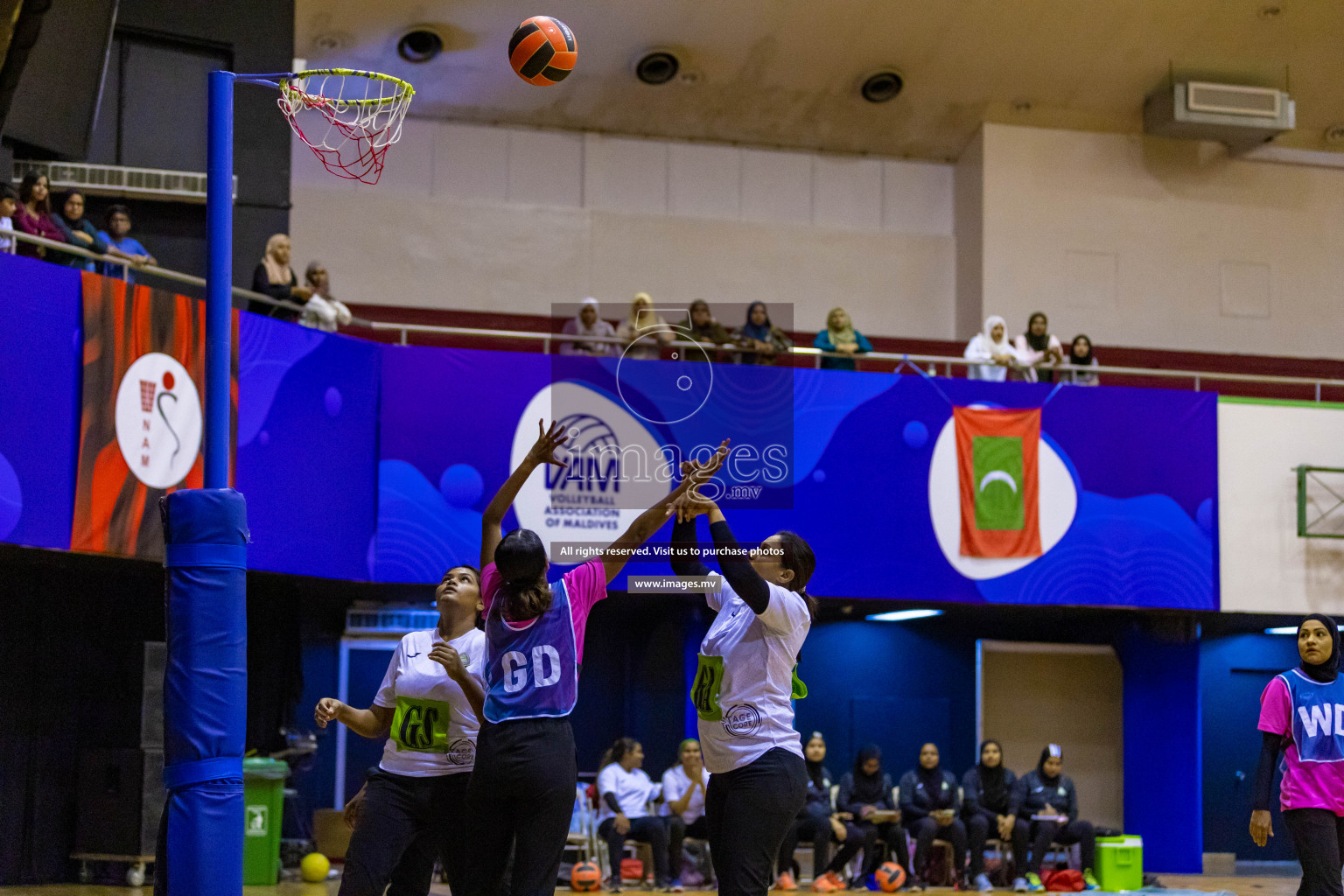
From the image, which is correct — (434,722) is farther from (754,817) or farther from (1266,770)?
(1266,770)

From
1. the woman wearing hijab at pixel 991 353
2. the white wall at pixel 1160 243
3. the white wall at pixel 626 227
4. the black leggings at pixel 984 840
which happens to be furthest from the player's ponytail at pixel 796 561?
the white wall at pixel 1160 243

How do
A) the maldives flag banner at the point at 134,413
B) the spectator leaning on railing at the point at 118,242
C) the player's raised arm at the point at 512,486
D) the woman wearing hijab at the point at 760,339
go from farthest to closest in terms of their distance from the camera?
the woman wearing hijab at the point at 760,339, the spectator leaning on railing at the point at 118,242, the maldives flag banner at the point at 134,413, the player's raised arm at the point at 512,486

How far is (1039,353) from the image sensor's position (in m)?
16.2

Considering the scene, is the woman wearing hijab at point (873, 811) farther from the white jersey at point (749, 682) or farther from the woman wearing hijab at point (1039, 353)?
the white jersey at point (749, 682)

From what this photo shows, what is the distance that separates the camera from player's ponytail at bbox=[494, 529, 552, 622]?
201 inches

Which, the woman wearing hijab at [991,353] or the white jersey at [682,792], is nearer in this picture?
the white jersey at [682,792]

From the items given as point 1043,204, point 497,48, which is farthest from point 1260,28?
point 497,48

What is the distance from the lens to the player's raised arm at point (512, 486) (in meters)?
5.42

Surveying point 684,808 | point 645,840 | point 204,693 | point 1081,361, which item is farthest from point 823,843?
point 204,693

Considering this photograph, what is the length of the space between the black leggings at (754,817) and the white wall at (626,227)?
12947 mm

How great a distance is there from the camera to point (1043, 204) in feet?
65.2

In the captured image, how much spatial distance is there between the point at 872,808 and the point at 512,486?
9.39 m

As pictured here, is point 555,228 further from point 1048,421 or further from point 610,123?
point 1048,421

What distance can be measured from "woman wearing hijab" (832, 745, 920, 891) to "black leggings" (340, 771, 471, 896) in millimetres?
8421
